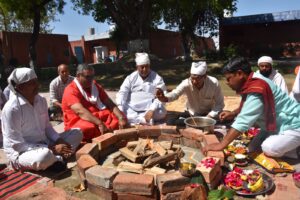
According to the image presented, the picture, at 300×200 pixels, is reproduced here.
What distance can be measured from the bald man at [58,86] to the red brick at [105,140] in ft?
8.09

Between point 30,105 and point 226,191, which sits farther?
point 30,105

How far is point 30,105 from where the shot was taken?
3.43 meters

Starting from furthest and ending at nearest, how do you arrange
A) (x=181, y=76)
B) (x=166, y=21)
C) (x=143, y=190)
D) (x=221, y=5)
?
(x=166, y=21), (x=221, y=5), (x=181, y=76), (x=143, y=190)

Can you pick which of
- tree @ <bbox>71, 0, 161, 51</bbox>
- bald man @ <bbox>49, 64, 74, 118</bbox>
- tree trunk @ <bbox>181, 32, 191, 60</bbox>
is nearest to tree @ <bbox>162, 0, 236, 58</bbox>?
tree trunk @ <bbox>181, 32, 191, 60</bbox>

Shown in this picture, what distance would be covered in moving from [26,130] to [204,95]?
2.77 m

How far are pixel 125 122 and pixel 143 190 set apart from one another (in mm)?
2121

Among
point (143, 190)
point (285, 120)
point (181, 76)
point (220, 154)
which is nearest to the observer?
point (143, 190)

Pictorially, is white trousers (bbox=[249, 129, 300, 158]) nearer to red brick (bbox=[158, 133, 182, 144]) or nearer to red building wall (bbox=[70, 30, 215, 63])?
red brick (bbox=[158, 133, 182, 144])

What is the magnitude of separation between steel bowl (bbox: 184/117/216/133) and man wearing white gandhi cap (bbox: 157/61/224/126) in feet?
1.73

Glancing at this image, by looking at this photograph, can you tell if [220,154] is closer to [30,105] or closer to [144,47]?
[30,105]

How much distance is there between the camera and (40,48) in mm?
24797

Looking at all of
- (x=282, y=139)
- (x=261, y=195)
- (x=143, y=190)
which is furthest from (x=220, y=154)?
(x=143, y=190)

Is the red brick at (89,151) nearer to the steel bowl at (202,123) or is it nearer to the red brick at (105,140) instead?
the red brick at (105,140)

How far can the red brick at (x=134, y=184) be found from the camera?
2566 mm
